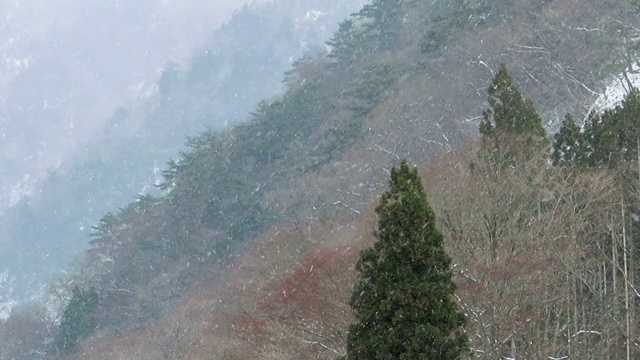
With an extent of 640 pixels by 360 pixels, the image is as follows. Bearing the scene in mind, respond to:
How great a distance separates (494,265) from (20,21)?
14014 cm

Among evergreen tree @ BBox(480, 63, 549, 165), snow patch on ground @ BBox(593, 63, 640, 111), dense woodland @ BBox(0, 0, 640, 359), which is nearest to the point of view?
dense woodland @ BBox(0, 0, 640, 359)

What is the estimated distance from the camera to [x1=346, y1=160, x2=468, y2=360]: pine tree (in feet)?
31.0

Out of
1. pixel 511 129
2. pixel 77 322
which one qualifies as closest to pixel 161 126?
pixel 77 322

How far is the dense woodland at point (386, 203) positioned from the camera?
48.9 ft

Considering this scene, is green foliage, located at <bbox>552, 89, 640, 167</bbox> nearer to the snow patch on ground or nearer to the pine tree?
the snow patch on ground

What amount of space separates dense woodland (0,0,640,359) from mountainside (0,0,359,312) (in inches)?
1589

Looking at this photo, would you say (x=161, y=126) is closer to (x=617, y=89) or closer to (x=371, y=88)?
(x=371, y=88)

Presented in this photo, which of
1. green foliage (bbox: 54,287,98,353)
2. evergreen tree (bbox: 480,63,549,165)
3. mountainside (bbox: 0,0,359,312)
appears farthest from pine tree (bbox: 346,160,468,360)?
mountainside (bbox: 0,0,359,312)

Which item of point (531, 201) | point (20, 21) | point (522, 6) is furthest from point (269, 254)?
point (20, 21)

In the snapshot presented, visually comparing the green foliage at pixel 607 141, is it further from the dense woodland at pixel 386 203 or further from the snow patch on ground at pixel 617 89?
the snow patch on ground at pixel 617 89

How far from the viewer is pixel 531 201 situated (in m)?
15.4

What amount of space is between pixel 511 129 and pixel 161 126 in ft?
274

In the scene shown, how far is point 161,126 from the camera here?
98.2m

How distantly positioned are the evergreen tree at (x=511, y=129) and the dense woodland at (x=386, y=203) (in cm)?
4
